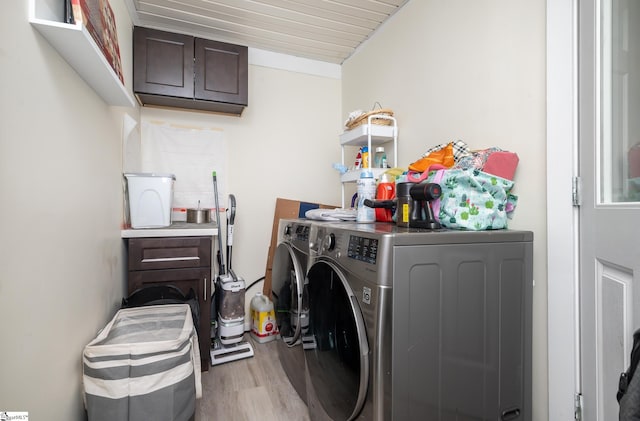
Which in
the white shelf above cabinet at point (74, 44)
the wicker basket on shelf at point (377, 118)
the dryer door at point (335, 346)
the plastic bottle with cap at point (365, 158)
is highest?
the wicker basket on shelf at point (377, 118)

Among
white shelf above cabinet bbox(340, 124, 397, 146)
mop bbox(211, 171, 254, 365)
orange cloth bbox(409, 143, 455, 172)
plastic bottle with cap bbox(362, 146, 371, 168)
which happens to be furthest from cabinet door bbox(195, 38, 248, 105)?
orange cloth bbox(409, 143, 455, 172)

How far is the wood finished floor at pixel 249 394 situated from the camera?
1.58m

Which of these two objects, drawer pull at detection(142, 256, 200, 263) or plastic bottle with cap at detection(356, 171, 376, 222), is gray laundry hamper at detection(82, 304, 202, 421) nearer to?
drawer pull at detection(142, 256, 200, 263)

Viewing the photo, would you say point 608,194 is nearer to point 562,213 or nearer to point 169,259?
point 562,213

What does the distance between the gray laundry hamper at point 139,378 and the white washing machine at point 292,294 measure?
0.53m

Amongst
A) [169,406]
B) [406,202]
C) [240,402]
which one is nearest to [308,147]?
[406,202]

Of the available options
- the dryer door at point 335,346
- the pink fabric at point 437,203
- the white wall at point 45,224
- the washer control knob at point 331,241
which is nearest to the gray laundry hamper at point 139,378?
the white wall at point 45,224

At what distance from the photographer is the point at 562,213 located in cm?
111

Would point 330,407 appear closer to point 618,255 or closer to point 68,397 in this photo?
point 68,397

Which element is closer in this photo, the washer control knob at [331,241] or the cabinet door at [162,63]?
the washer control knob at [331,241]

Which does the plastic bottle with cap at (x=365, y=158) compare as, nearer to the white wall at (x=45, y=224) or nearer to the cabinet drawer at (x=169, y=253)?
the cabinet drawer at (x=169, y=253)

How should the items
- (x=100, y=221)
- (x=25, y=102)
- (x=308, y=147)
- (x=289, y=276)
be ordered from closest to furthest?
1. (x=25, y=102)
2. (x=100, y=221)
3. (x=289, y=276)
4. (x=308, y=147)

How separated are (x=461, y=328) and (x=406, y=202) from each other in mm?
519

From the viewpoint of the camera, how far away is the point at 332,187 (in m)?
3.06
